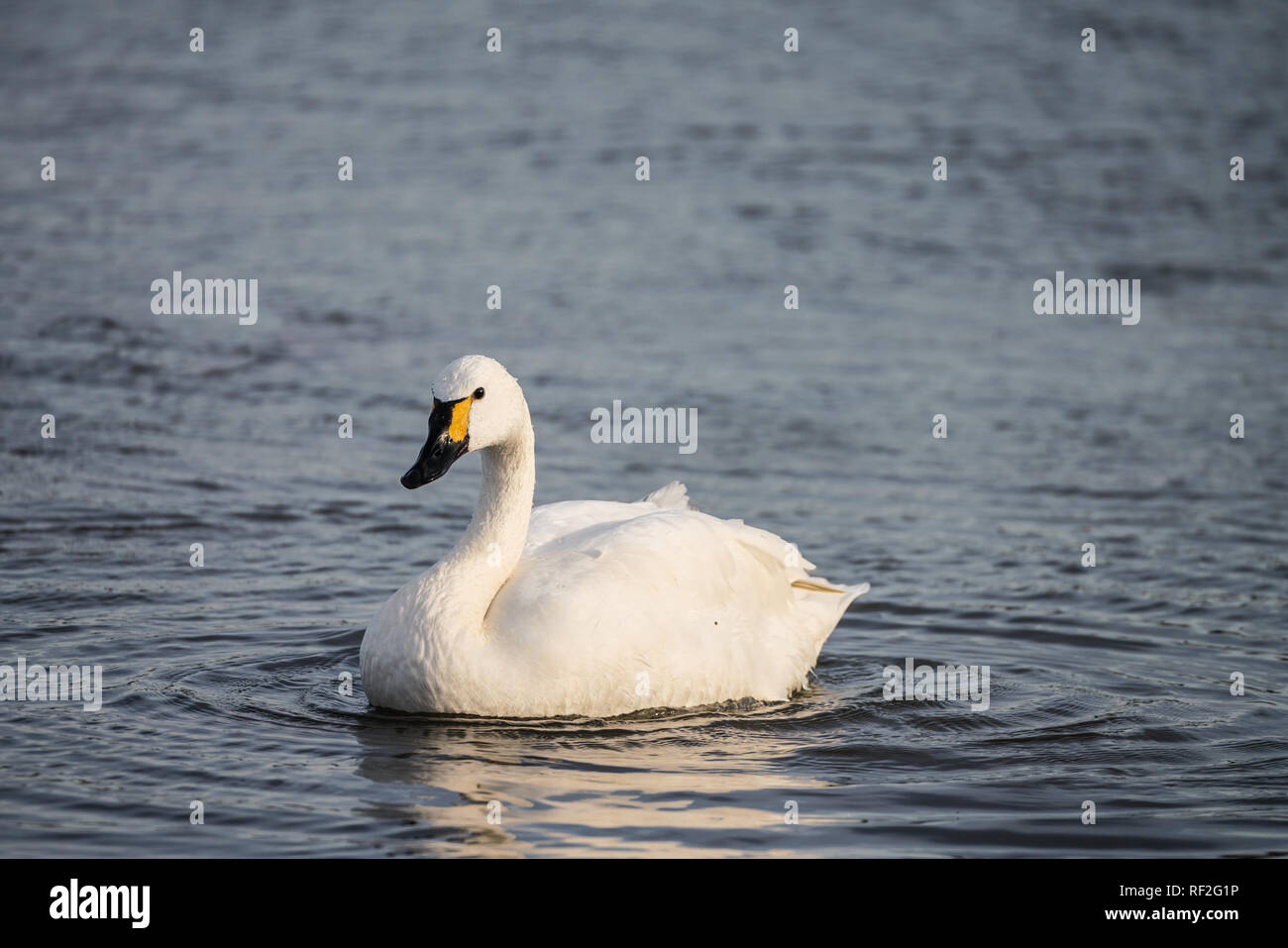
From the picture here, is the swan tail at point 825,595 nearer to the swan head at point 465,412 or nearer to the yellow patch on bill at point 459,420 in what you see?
the swan head at point 465,412

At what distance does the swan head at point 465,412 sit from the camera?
805 cm

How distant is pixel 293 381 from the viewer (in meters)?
15.0

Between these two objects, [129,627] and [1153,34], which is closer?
[129,627]

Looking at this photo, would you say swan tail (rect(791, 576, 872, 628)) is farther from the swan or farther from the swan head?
the swan head

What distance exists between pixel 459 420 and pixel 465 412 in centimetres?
5

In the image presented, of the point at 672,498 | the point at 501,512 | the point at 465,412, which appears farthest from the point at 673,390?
the point at 465,412

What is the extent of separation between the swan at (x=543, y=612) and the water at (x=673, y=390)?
7.9 inches

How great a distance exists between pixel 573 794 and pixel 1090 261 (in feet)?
43.4

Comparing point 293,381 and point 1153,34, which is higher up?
point 1153,34

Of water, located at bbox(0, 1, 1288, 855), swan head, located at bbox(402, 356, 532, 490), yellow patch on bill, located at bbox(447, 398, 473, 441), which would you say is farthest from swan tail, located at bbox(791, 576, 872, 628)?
yellow patch on bill, located at bbox(447, 398, 473, 441)

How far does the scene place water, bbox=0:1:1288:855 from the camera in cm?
743
